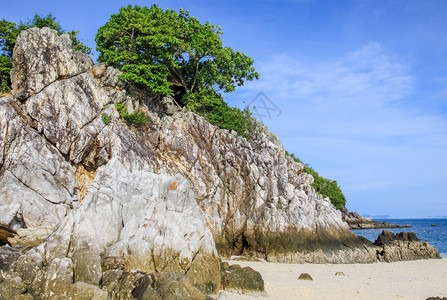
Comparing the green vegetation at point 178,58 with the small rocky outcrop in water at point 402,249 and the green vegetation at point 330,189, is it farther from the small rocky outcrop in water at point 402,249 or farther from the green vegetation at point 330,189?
the green vegetation at point 330,189

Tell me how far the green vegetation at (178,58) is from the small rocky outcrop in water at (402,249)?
49.2 feet

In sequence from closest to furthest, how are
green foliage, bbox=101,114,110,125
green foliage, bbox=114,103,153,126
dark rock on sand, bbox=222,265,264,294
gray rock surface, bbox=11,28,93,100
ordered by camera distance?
dark rock on sand, bbox=222,265,264,294 < gray rock surface, bbox=11,28,93,100 < green foliage, bbox=101,114,110,125 < green foliage, bbox=114,103,153,126

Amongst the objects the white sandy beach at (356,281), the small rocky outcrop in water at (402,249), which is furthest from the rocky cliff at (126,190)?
the white sandy beach at (356,281)

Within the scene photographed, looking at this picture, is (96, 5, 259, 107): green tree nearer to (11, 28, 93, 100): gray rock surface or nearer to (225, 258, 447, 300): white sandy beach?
(11, 28, 93, 100): gray rock surface

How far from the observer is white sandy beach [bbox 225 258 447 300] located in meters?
16.1

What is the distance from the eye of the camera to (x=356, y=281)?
64.0ft

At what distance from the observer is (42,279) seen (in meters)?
12.1

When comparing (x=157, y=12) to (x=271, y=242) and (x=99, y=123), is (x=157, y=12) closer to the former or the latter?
(x=99, y=123)

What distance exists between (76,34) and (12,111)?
13.2 metres

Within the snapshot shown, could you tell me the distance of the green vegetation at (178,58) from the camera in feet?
104

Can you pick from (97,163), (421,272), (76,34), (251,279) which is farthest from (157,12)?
(421,272)

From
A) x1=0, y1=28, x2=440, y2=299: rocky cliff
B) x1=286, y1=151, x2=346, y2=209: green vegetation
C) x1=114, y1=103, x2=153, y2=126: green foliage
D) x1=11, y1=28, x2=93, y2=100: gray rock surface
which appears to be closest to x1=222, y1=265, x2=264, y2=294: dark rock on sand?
x1=0, y1=28, x2=440, y2=299: rocky cliff

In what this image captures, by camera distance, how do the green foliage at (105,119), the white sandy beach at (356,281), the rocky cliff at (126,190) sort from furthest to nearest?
the green foliage at (105,119) < the white sandy beach at (356,281) < the rocky cliff at (126,190)

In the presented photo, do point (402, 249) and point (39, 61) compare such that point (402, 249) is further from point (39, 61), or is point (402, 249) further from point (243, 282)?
point (39, 61)
